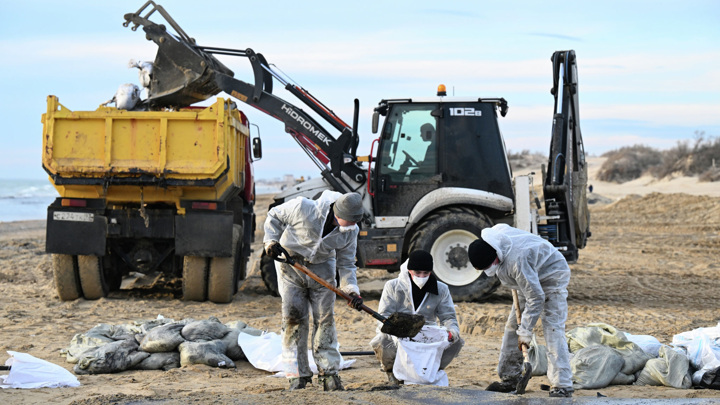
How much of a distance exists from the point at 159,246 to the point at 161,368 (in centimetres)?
375

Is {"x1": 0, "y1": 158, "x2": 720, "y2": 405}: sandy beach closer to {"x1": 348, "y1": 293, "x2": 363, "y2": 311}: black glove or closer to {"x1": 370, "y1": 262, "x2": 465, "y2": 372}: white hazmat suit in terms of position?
{"x1": 370, "y1": 262, "x2": 465, "y2": 372}: white hazmat suit

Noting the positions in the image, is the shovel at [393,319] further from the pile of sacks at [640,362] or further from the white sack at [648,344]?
the white sack at [648,344]

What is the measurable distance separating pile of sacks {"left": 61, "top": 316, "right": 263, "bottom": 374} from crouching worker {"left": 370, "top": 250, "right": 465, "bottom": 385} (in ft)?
5.19

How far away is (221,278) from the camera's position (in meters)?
10.5

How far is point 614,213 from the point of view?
27281 millimetres

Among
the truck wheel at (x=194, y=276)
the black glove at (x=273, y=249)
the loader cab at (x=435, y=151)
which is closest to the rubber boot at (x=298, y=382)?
the black glove at (x=273, y=249)

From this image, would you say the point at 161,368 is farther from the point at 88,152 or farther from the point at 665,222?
the point at 665,222

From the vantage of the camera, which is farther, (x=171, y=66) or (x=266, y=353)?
(x=171, y=66)

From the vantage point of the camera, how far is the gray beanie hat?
6145 millimetres

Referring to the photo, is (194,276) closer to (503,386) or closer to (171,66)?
(171,66)

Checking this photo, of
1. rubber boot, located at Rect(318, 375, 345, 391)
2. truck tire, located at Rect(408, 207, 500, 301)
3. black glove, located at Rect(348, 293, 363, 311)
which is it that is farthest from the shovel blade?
truck tire, located at Rect(408, 207, 500, 301)

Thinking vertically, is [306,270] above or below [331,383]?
above

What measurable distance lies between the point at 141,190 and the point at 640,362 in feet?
20.9

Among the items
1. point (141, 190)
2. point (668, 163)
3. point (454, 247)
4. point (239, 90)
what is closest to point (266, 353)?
point (141, 190)
